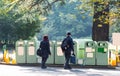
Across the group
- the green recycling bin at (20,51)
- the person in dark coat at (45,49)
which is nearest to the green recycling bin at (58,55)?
the person in dark coat at (45,49)

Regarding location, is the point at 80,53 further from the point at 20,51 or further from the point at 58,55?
the point at 20,51

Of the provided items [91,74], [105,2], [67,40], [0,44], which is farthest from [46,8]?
[0,44]

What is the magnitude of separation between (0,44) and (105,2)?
4489 cm

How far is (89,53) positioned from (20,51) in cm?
371

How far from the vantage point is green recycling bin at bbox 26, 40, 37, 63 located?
20750 millimetres

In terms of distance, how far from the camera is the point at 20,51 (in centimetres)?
2100

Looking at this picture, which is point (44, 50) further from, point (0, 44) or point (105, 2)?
point (0, 44)

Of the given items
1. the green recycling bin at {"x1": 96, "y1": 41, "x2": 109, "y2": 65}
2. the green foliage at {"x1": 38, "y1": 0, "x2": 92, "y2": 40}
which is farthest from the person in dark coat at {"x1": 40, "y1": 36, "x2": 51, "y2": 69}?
the green foliage at {"x1": 38, "y1": 0, "x2": 92, "y2": 40}

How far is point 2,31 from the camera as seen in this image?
5278 cm

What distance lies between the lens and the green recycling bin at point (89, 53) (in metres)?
20.1

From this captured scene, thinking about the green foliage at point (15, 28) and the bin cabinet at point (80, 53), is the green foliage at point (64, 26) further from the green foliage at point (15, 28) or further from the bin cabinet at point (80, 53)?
the bin cabinet at point (80, 53)

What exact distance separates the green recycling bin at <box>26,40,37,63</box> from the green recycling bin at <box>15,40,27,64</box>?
0.72 ft

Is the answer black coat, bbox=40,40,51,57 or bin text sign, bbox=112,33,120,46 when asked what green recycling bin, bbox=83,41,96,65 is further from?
bin text sign, bbox=112,33,120,46

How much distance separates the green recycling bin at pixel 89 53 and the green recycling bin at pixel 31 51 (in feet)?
8.88
